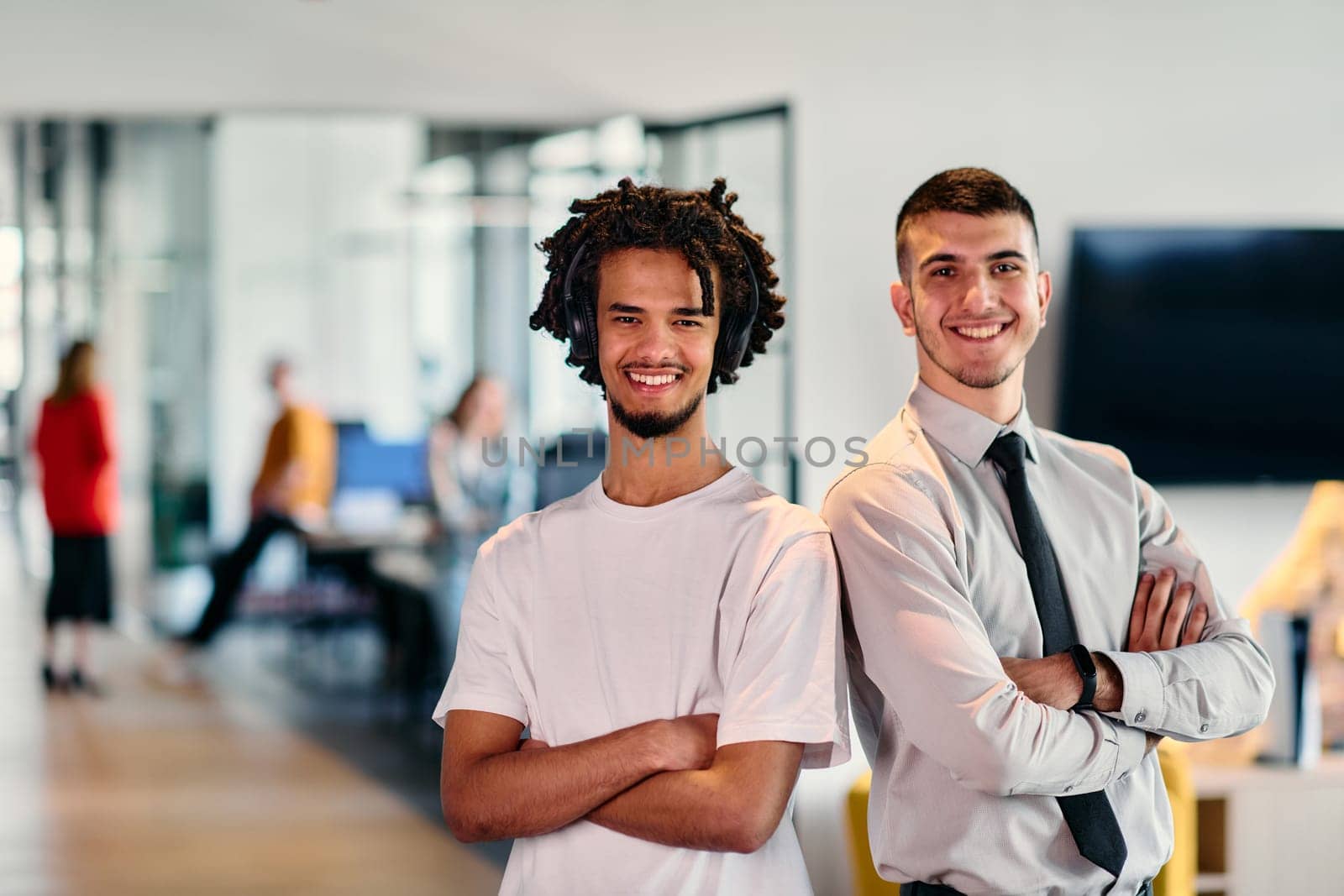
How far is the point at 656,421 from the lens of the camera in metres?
1.74

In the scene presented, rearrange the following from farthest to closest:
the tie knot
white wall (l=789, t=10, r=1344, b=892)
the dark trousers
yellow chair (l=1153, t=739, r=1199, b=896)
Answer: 1. the dark trousers
2. white wall (l=789, t=10, r=1344, b=892)
3. yellow chair (l=1153, t=739, r=1199, b=896)
4. the tie knot

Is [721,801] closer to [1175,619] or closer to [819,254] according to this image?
[1175,619]

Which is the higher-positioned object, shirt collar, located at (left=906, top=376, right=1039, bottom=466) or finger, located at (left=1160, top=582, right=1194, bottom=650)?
shirt collar, located at (left=906, top=376, right=1039, bottom=466)

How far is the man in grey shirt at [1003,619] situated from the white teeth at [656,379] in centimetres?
31

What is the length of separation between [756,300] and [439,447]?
516cm

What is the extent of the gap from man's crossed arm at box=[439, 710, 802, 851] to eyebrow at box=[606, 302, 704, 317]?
507 millimetres

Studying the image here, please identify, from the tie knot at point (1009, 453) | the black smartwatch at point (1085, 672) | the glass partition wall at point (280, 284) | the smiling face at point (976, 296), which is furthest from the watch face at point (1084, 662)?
the glass partition wall at point (280, 284)

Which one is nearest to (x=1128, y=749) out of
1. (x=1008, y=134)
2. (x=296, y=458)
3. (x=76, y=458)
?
(x=1008, y=134)

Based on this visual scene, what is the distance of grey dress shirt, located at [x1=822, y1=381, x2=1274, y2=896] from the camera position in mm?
1741

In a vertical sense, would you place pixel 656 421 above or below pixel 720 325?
below

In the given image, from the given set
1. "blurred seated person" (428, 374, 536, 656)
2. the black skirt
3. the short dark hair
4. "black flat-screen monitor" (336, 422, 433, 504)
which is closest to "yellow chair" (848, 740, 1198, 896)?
the short dark hair

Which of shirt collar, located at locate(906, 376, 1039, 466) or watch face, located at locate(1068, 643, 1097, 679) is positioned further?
shirt collar, located at locate(906, 376, 1039, 466)

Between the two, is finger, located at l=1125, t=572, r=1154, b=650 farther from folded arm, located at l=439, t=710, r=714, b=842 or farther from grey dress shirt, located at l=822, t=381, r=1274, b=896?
folded arm, located at l=439, t=710, r=714, b=842

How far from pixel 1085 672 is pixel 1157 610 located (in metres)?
0.19
